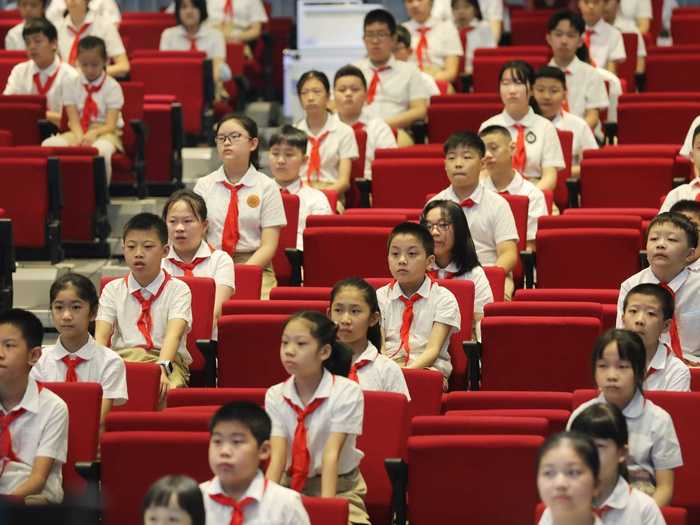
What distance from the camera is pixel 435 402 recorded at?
4000 mm

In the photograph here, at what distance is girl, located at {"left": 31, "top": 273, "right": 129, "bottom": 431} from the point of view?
4.12 metres

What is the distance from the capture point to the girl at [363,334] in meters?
3.96

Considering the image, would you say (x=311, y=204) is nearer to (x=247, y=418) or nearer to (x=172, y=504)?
(x=247, y=418)

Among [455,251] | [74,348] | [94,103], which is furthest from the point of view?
[94,103]

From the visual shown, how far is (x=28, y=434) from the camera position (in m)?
3.78

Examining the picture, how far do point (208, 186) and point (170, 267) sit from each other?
0.58 metres

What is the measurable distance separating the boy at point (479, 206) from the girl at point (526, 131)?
2.19 ft

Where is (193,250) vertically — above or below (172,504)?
above

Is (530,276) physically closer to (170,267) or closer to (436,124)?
(170,267)

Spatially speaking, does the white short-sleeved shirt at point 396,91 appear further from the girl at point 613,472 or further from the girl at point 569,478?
the girl at point 569,478

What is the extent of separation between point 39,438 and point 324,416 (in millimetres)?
739

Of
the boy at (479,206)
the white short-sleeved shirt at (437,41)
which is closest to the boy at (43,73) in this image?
the white short-sleeved shirt at (437,41)

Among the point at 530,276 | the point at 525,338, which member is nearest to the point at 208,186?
the point at 530,276

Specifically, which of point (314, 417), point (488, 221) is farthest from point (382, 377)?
point (488, 221)
